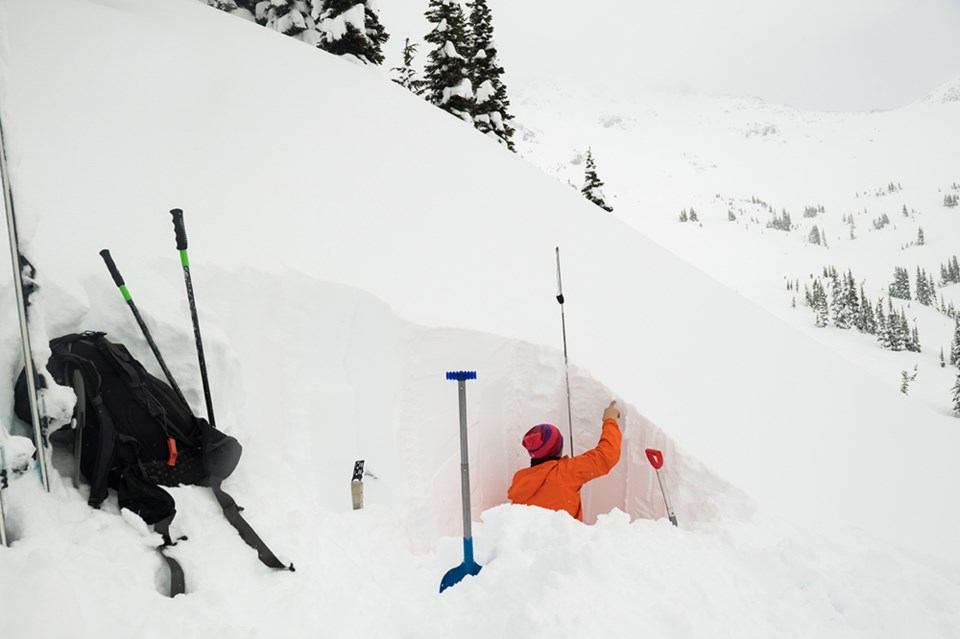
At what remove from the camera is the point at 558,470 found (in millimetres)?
4430

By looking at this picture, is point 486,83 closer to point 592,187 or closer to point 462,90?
point 462,90

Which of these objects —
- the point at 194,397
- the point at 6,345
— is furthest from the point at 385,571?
the point at 6,345

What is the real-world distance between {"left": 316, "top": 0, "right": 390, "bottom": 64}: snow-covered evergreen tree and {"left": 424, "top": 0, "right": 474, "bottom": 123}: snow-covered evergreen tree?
256 cm

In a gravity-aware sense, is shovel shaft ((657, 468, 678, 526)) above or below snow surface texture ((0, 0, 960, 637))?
below

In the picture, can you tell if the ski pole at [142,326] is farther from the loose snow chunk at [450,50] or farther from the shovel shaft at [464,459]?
the loose snow chunk at [450,50]

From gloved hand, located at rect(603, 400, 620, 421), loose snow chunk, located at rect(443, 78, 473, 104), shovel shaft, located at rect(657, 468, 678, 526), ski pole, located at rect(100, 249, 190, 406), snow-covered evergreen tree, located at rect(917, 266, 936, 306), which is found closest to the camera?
ski pole, located at rect(100, 249, 190, 406)

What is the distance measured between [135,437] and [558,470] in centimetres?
339

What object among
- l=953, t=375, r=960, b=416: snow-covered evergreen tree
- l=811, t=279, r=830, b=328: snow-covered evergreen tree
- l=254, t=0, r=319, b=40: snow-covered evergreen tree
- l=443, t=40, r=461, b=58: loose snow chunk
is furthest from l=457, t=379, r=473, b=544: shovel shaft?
l=811, t=279, r=830, b=328: snow-covered evergreen tree

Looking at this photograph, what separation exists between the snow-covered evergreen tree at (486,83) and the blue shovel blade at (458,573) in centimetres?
1825

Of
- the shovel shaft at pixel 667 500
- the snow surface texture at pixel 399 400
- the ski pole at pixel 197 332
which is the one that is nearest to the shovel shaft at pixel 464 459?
the snow surface texture at pixel 399 400

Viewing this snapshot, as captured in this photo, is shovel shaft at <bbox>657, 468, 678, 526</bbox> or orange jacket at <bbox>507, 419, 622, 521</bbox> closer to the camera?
shovel shaft at <bbox>657, 468, 678, 526</bbox>

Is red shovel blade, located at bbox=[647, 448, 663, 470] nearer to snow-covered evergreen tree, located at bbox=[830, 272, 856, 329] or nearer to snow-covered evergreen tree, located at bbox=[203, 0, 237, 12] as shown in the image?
snow-covered evergreen tree, located at bbox=[203, 0, 237, 12]

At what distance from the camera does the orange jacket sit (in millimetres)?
4355

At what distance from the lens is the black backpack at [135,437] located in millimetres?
2527
